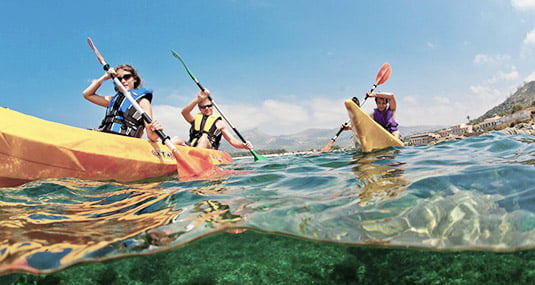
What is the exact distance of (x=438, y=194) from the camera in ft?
8.71

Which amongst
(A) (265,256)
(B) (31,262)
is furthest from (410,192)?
(B) (31,262)

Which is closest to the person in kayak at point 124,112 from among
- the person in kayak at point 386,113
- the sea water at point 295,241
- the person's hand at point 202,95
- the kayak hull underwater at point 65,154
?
the kayak hull underwater at point 65,154

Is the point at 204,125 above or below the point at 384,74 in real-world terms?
below

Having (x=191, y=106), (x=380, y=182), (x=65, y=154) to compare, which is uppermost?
(x=191, y=106)

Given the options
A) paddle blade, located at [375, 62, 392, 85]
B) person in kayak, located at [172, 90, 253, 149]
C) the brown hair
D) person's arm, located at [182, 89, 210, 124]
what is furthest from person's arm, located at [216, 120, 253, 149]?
paddle blade, located at [375, 62, 392, 85]

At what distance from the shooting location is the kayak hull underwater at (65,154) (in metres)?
3.71

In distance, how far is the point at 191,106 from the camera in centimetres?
761

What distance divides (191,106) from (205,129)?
0.71m

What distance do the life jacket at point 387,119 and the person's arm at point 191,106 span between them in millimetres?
4944

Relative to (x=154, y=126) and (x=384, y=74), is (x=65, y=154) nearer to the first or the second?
(x=154, y=126)

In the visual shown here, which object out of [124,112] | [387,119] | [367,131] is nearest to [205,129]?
[124,112]

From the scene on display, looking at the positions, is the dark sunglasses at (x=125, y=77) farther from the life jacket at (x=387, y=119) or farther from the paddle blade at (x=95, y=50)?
the life jacket at (x=387, y=119)

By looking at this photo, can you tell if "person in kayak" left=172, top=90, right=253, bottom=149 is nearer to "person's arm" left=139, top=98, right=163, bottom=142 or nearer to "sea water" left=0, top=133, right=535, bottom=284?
"person's arm" left=139, top=98, right=163, bottom=142

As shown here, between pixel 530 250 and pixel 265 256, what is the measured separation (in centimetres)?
193
